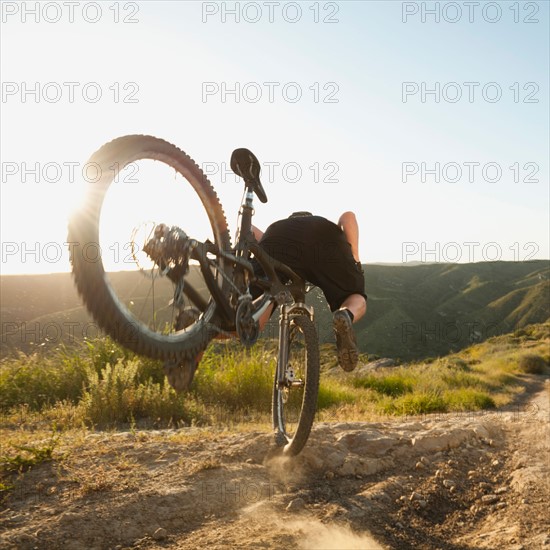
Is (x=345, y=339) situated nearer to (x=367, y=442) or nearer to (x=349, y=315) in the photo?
(x=349, y=315)

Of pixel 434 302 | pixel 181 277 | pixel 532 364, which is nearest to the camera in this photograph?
pixel 181 277

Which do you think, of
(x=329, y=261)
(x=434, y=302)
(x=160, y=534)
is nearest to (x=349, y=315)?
(x=329, y=261)

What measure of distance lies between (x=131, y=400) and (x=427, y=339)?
3161 inches

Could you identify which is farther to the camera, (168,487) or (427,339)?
(427,339)

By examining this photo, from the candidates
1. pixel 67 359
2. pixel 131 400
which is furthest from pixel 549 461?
pixel 67 359

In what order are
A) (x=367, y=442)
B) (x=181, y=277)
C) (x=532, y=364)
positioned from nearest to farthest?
(x=181, y=277) < (x=367, y=442) < (x=532, y=364)

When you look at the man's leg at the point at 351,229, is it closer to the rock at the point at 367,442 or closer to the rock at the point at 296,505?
the rock at the point at 367,442

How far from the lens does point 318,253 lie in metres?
4.13

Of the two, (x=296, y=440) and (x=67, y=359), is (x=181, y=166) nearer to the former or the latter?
(x=296, y=440)

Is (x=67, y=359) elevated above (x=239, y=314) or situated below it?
below

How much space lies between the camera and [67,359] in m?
8.72

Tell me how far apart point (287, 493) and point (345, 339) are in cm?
110

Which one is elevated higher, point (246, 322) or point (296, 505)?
point (246, 322)

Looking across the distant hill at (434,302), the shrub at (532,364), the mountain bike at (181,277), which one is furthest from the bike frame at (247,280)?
the distant hill at (434,302)
